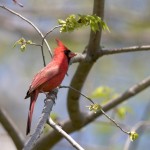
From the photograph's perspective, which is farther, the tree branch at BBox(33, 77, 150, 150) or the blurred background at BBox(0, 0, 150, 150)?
the blurred background at BBox(0, 0, 150, 150)

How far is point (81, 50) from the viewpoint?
813 cm

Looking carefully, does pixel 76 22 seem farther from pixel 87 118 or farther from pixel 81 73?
pixel 87 118

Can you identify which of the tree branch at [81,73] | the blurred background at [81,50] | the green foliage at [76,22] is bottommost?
the blurred background at [81,50]

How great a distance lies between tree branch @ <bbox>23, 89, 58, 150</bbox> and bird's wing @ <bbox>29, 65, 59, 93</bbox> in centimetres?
9

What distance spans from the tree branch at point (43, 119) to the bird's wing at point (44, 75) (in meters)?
0.09

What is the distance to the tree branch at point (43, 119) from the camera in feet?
8.73

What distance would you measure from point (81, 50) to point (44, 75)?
4549 mm

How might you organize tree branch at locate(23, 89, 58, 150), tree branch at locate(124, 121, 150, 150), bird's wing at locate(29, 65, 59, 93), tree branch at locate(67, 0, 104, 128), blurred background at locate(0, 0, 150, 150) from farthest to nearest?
blurred background at locate(0, 0, 150, 150), tree branch at locate(124, 121, 150, 150), tree branch at locate(67, 0, 104, 128), bird's wing at locate(29, 65, 59, 93), tree branch at locate(23, 89, 58, 150)

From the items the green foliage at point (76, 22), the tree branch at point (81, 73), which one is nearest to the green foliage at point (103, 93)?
the tree branch at point (81, 73)

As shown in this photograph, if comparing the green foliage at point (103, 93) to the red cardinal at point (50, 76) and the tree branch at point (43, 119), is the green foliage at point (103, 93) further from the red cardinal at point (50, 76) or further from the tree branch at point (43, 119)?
the tree branch at point (43, 119)

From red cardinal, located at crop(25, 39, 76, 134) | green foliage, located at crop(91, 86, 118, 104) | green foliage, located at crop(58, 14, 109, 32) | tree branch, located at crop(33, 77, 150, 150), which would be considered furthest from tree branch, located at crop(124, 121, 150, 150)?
green foliage, located at crop(58, 14, 109, 32)

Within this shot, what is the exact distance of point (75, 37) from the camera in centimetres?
758

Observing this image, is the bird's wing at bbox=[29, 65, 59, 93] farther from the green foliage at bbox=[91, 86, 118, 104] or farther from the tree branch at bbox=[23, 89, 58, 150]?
the green foliage at bbox=[91, 86, 118, 104]

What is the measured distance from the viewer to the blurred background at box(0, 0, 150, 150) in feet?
24.3
